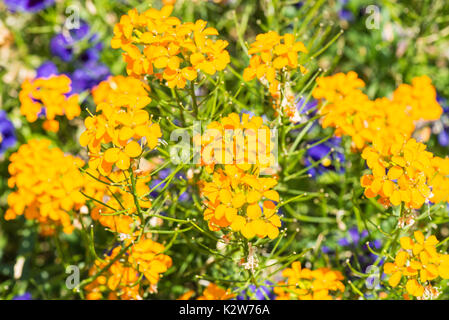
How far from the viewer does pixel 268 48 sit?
5.37 feet

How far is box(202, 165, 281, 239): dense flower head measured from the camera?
141 centimetres

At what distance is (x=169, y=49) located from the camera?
5.05 feet

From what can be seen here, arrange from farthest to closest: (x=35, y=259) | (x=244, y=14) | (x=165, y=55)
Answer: (x=244, y=14), (x=35, y=259), (x=165, y=55)

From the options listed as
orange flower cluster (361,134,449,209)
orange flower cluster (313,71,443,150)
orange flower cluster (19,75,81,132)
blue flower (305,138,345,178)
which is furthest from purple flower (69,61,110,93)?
orange flower cluster (361,134,449,209)

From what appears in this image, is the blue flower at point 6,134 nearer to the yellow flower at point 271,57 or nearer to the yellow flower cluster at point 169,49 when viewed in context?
the yellow flower cluster at point 169,49

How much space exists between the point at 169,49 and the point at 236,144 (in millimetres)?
397

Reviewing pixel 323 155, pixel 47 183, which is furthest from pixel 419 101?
pixel 47 183

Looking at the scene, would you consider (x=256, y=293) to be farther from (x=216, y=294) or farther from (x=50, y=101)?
(x=50, y=101)

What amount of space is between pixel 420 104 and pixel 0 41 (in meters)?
2.73

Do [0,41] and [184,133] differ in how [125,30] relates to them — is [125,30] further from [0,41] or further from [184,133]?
[0,41]

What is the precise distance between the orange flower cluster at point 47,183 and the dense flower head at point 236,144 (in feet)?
2.27

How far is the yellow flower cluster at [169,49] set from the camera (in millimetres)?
1539

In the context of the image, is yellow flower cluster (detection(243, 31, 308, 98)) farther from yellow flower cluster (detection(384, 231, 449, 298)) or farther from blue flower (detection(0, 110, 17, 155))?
blue flower (detection(0, 110, 17, 155))
